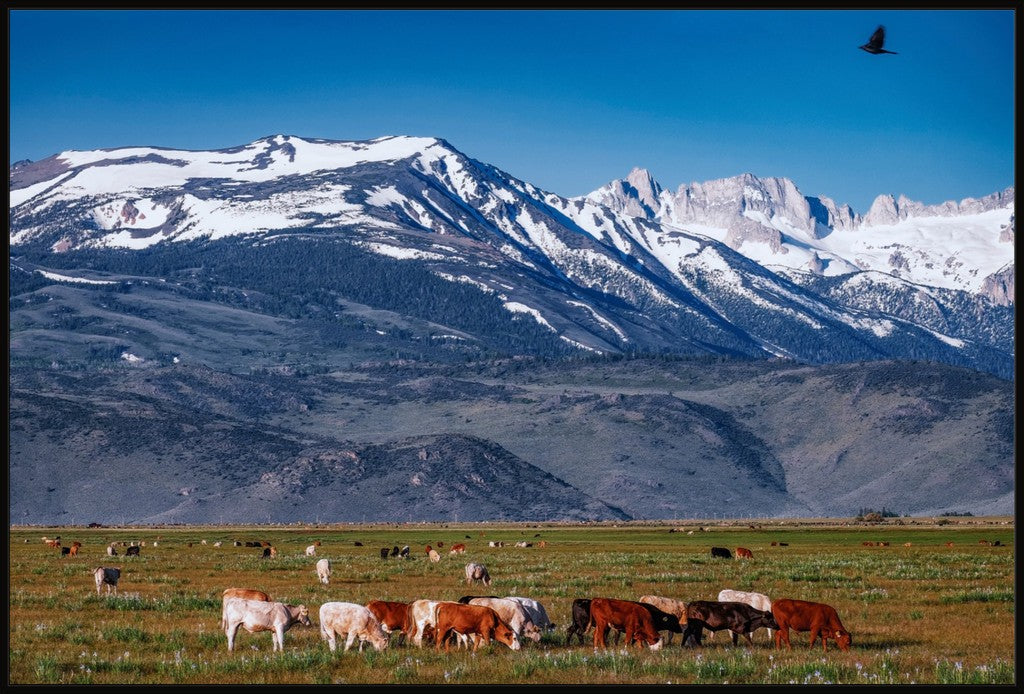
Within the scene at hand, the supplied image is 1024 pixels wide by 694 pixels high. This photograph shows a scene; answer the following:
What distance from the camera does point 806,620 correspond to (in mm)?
30281

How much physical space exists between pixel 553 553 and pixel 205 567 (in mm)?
23376

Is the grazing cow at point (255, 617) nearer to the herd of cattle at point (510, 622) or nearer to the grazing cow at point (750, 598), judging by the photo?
the herd of cattle at point (510, 622)

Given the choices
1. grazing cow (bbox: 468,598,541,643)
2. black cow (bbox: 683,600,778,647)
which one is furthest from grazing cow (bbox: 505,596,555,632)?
black cow (bbox: 683,600,778,647)

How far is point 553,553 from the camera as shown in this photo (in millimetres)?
81188

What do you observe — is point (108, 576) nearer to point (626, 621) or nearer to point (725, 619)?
point (626, 621)

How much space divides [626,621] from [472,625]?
352cm

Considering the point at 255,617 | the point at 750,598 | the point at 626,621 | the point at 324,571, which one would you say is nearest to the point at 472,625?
the point at 626,621

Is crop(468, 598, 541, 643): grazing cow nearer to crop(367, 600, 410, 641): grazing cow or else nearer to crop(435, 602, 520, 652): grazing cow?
crop(435, 602, 520, 652): grazing cow

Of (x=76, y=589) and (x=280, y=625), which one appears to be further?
(x=76, y=589)

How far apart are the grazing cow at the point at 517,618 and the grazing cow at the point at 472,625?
3.00ft

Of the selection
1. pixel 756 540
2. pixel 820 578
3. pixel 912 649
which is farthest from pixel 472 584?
pixel 756 540

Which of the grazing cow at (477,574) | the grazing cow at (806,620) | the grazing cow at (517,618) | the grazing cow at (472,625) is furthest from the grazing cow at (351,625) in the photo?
the grazing cow at (477,574)

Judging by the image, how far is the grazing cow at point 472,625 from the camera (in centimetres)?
2919

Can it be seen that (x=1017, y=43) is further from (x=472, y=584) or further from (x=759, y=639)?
(x=472, y=584)
